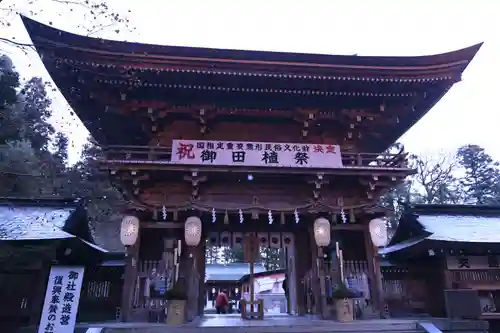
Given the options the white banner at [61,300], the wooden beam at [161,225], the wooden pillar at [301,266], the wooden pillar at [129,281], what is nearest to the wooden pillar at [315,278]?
the wooden pillar at [301,266]

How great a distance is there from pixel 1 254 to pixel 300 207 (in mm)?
6957

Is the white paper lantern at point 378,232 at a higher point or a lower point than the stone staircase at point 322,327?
higher

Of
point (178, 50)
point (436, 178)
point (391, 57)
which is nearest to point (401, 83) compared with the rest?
point (391, 57)

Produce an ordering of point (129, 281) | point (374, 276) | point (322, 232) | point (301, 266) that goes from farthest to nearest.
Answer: point (301, 266)
point (374, 276)
point (322, 232)
point (129, 281)

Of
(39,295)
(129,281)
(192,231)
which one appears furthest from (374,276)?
(39,295)

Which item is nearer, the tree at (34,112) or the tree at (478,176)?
the tree at (34,112)

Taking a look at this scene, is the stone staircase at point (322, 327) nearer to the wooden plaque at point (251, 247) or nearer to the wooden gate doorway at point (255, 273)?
the wooden gate doorway at point (255, 273)

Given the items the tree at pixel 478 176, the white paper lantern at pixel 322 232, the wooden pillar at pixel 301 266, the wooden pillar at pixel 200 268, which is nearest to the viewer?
the white paper lantern at pixel 322 232

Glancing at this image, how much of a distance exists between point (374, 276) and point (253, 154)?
4661 millimetres

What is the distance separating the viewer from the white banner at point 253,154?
9.76 m

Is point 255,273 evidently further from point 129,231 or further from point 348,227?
point 129,231

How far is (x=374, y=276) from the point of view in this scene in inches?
383

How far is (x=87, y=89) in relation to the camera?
388 inches

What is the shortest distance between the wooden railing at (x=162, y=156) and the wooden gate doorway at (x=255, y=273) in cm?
289
